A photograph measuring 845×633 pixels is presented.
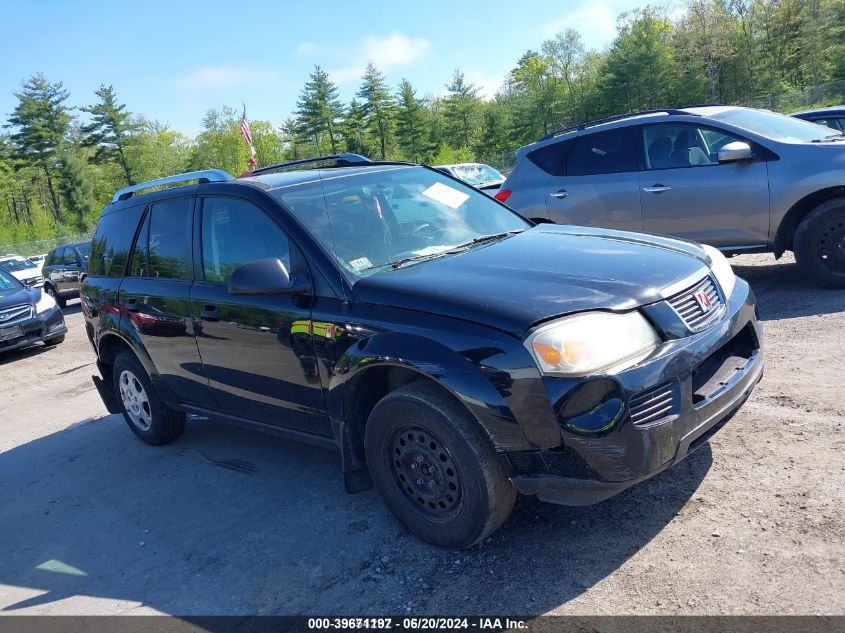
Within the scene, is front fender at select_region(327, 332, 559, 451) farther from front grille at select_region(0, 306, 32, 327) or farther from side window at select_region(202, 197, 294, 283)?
front grille at select_region(0, 306, 32, 327)

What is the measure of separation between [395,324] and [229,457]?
2.48m

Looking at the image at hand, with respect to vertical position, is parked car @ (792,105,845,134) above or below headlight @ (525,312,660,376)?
above

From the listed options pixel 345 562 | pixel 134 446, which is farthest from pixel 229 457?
pixel 345 562

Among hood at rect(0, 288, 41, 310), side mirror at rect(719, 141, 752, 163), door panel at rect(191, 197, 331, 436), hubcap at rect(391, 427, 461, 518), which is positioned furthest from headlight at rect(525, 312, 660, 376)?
hood at rect(0, 288, 41, 310)

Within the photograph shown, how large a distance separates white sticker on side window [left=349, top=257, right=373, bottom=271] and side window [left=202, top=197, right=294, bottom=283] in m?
0.29

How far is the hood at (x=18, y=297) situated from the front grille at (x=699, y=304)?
10732 mm

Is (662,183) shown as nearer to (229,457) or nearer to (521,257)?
(521,257)

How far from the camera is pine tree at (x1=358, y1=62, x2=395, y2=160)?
234ft

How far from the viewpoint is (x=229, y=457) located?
5113 mm

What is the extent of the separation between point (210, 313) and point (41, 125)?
69.2m

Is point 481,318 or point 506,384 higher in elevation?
point 481,318

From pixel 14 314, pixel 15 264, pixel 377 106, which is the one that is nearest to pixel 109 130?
pixel 377 106

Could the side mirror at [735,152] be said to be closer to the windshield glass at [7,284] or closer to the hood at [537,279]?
the hood at [537,279]

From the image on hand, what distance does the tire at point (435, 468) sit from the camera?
302 centimetres
